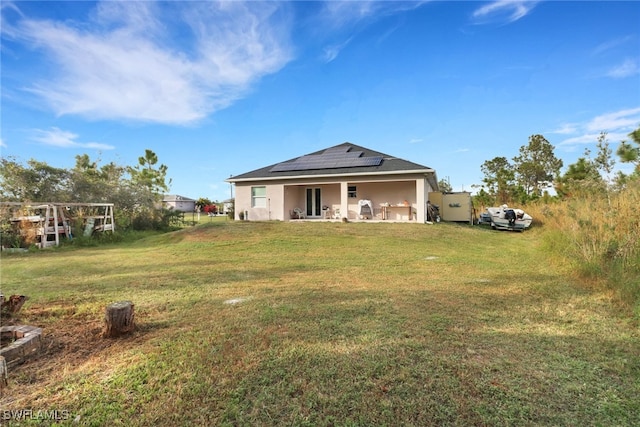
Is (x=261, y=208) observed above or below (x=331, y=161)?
below

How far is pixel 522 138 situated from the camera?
1342 inches

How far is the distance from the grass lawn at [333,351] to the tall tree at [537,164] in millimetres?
33190

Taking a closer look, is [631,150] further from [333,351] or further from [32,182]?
[32,182]

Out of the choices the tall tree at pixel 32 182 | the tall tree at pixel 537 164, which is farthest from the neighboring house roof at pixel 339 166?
the tall tree at pixel 537 164

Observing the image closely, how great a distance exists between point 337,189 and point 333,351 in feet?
49.9

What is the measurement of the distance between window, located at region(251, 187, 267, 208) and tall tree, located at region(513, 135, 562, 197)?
1175 inches

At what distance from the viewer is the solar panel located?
55.0 feet

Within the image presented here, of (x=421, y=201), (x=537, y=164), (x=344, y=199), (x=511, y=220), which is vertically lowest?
(x=511, y=220)

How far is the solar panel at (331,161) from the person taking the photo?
16750 mm

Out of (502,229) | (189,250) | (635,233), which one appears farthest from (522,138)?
(189,250)

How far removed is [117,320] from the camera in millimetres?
3396

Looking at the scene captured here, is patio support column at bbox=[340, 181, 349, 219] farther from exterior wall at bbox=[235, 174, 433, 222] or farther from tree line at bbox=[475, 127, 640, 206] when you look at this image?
tree line at bbox=[475, 127, 640, 206]

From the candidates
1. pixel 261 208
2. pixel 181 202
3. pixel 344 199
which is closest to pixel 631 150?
pixel 344 199

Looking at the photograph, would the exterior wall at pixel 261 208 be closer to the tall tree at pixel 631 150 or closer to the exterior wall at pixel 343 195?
the exterior wall at pixel 343 195
